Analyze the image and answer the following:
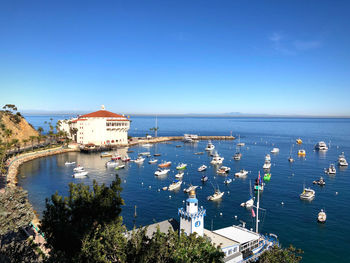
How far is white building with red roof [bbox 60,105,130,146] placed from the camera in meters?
115

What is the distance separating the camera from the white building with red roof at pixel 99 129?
11512 cm

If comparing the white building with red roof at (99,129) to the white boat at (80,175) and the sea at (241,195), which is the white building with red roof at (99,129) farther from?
the white boat at (80,175)

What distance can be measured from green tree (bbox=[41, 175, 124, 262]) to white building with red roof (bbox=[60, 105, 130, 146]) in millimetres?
97804

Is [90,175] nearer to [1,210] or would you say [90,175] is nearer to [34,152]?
[34,152]

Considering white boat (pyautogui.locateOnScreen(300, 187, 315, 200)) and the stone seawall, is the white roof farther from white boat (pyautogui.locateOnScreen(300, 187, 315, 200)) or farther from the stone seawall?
the stone seawall

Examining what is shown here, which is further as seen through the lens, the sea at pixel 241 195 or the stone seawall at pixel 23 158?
the stone seawall at pixel 23 158

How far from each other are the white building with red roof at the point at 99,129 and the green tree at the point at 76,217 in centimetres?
9780

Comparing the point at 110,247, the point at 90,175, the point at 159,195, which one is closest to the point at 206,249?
the point at 110,247

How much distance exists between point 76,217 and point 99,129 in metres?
100

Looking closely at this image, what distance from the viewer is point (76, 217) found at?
1895 cm

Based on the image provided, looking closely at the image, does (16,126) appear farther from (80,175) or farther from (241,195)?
(241,195)

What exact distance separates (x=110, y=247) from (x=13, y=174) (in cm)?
6004

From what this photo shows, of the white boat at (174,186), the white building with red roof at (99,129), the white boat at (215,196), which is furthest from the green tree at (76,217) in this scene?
the white building with red roof at (99,129)

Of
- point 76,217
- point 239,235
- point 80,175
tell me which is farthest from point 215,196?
point 76,217
